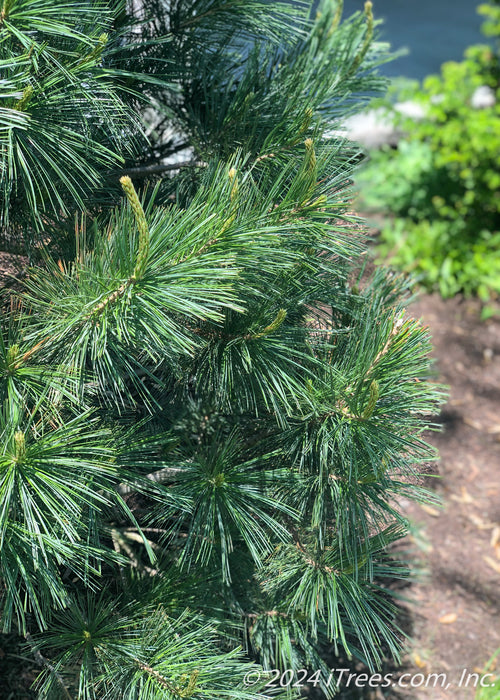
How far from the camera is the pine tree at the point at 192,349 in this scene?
1139 millimetres

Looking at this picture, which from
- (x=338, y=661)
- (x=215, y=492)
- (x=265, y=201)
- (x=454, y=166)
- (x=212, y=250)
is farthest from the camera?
(x=454, y=166)

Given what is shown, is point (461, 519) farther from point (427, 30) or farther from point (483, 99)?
point (427, 30)

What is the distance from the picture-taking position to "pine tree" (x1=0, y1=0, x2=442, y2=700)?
1.14 metres

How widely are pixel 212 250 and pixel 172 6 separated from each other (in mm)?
907

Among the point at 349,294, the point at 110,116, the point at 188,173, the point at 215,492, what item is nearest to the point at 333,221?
the point at 349,294

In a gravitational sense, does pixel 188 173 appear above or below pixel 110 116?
below

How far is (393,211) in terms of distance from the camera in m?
4.63

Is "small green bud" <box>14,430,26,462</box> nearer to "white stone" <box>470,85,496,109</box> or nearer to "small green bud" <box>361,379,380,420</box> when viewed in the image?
"small green bud" <box>361,379,380,420</box>

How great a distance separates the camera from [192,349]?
3.81 feet

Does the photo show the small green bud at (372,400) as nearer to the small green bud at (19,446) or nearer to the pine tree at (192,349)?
the pine tree at (192,349)

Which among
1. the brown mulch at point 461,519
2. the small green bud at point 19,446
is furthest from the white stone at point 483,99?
the small green bud at point 19,446

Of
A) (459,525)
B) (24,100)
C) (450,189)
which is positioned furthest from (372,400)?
(450,189)

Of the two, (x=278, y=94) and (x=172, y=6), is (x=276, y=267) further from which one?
(x=172, y=6)

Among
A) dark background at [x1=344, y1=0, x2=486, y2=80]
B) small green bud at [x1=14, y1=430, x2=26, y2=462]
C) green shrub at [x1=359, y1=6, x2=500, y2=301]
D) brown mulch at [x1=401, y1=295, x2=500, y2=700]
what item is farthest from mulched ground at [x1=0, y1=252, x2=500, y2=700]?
dark background at [x1=344, y1=0, x2=486, y2=80]
